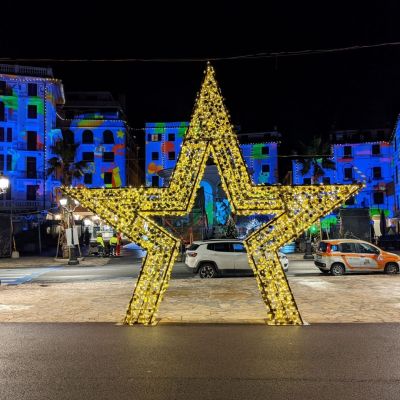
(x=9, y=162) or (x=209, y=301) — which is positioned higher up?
(x=9, y=162)

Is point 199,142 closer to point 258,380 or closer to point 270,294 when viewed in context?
point 270,294

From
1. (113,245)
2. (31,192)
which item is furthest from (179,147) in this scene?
(113,245)

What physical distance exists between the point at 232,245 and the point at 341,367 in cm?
1184

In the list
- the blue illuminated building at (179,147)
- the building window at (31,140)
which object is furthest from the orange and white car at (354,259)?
the blue illuminated building at (179,147)

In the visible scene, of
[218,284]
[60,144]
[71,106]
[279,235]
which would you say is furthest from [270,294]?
[71,106]

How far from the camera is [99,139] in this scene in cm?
6469

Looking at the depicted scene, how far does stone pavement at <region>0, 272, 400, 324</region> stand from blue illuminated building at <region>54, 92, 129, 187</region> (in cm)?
4878

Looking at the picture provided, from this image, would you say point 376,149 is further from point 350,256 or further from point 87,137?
point 350,256

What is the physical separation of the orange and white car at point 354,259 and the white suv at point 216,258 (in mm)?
3509

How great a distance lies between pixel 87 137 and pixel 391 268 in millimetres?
52882

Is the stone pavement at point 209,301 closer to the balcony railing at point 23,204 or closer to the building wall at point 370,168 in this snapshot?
the balcony railing at point 23,204

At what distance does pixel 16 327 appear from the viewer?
943 cm

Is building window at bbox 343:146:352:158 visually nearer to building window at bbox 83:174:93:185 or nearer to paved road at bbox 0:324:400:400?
building window at bbox 83:174:93:185

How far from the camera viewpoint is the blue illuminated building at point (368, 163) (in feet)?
196
